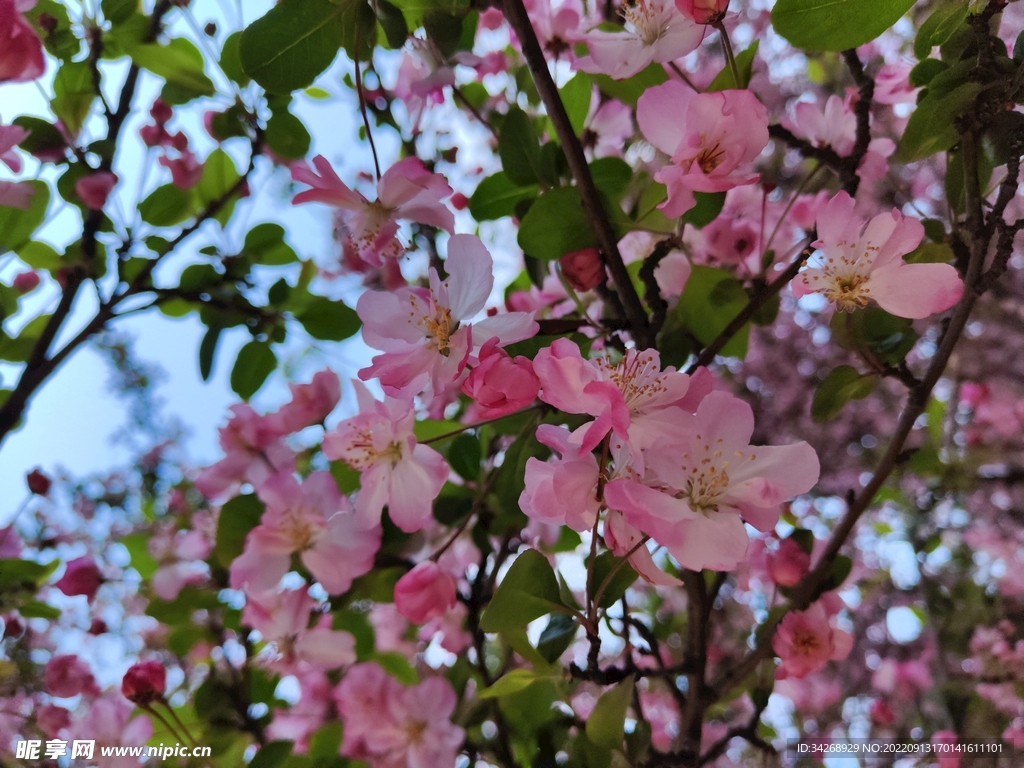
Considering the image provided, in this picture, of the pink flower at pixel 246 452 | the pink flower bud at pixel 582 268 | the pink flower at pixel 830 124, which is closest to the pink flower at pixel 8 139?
the pink flower at pixel 246 452

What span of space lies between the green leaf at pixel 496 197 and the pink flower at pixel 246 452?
13.8 inches

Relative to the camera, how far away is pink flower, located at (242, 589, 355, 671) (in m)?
0.66

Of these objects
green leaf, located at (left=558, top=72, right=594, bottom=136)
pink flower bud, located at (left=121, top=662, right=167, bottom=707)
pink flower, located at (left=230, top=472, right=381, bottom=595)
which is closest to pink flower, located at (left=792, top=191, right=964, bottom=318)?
green leaf, located at (left=558, top=72, right=594, bottom=136)

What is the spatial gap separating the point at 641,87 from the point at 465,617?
68 cm

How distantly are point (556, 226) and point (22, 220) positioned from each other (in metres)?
0.76

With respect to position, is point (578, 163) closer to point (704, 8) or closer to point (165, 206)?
point (704, 8)

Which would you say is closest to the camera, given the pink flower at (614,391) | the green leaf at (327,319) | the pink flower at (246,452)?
the pink flower at (614,391)

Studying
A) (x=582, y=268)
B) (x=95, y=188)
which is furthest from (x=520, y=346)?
(x=95, y=188)

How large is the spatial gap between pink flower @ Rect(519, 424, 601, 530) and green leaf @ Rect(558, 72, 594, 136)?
1.30 ft

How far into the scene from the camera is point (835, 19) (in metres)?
0.41

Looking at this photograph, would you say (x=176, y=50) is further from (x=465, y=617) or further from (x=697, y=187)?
(x=465, y=617)

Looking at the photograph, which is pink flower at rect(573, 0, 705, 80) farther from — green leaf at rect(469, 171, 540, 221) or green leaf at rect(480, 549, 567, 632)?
green leaf at rect(480, 549, 567, 632)

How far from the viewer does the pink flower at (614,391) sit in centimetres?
34

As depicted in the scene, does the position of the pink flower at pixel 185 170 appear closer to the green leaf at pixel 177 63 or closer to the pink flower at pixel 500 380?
the green leaf at pixel 177 63
